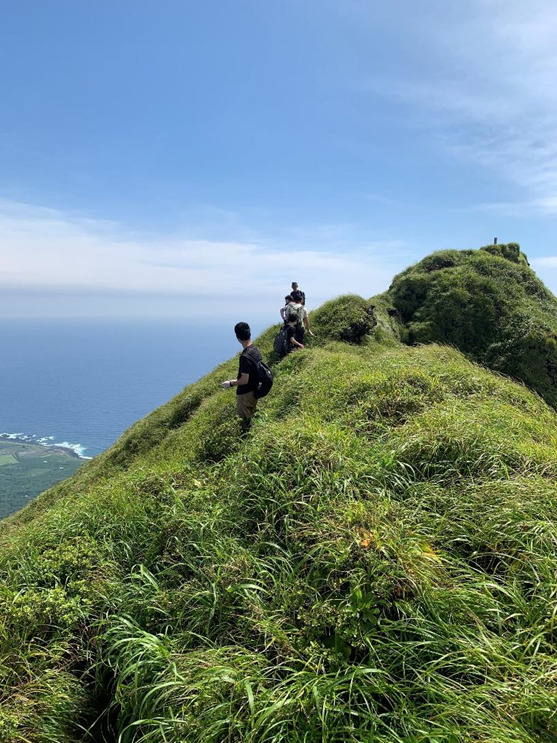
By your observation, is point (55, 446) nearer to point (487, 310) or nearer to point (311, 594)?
point (487, 310)

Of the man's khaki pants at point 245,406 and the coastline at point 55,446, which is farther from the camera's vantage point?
the coastline at point 55,446

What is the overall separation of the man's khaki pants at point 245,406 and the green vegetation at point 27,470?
69122 mm

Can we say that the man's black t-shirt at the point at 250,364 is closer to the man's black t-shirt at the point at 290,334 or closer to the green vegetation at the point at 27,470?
the man's black t-shirt at the point at 290,334

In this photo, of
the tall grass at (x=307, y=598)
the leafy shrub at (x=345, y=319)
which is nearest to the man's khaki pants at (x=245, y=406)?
the tall grass at (x=307, y=598)

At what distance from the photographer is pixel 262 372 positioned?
Result: 8984 millimetres

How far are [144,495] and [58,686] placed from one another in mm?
3101

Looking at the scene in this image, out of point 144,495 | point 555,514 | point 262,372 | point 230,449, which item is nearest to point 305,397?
point 262,372

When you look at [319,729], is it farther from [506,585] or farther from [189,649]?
[506,585]

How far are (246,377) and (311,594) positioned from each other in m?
5.50

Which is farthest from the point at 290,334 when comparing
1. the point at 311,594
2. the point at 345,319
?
the point at 311,594

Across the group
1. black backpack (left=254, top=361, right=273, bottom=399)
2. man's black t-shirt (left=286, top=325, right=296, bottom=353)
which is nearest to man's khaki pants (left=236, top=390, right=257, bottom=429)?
black backpack (left=254, top=361, right=273, bottom=399)

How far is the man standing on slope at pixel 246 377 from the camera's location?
340 inches

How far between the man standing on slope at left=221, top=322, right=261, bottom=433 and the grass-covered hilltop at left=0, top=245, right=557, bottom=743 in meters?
1.74

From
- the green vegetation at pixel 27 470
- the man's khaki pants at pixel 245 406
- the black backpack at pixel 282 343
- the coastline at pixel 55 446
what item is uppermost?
the black backpack at pixel 282 343
